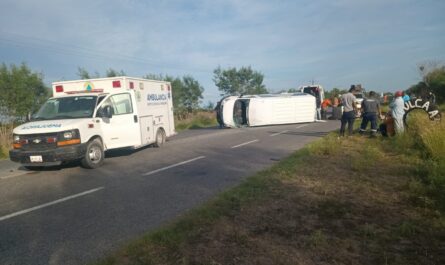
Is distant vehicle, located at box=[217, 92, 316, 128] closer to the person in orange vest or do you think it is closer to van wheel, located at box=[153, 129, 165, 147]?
the person in orange vest

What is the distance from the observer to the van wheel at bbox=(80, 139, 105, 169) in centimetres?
954

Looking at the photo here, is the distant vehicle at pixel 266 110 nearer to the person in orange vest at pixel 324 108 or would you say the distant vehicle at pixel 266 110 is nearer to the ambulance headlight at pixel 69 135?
the person in orange vest at pixel 324 108

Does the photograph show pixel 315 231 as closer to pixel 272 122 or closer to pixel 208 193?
pixel 208 193

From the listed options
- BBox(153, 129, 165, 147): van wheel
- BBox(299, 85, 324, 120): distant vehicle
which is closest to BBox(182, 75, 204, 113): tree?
BBox(299, 85, 324, 120): distant vehicle

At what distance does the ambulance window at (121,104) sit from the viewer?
1102 cm

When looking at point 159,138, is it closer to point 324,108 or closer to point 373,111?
point 373,111

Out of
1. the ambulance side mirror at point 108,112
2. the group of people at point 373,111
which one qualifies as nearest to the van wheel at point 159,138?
the ambulance side mirror at point 108,112

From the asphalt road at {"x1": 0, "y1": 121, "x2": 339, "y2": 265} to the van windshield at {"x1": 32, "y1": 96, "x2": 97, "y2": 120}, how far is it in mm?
1464

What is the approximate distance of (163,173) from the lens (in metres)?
8.55

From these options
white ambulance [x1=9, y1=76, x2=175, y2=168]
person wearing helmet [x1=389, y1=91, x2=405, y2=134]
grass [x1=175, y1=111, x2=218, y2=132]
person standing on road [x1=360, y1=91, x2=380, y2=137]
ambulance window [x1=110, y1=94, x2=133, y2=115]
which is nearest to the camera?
white ambulance [x1=9, y1=76, x2=175, y2=168]

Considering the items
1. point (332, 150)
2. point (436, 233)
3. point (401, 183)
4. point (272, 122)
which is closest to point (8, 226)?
point (436, 233)

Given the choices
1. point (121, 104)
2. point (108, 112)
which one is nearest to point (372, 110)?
point (121, 104)

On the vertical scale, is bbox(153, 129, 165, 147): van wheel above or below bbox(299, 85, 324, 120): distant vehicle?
below

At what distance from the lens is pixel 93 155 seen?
9.84 metres
